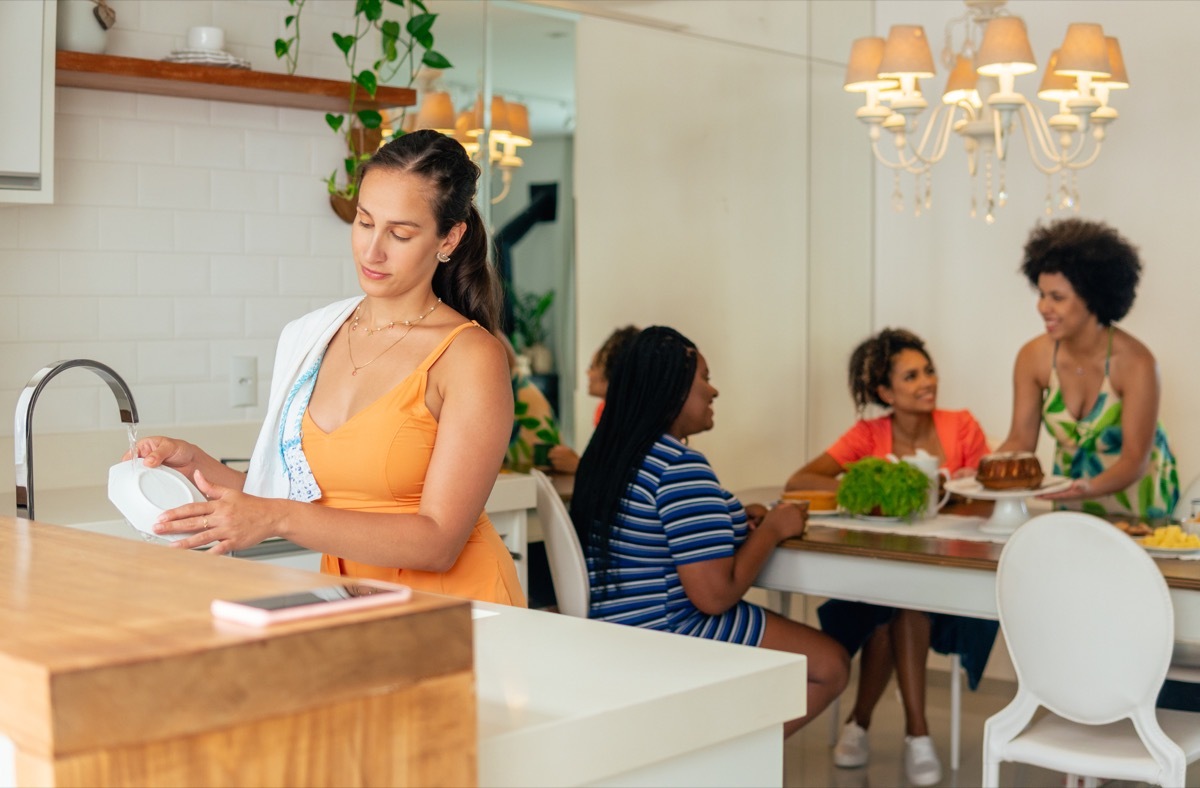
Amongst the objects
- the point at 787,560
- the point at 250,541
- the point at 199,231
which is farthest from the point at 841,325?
the point at 250,541

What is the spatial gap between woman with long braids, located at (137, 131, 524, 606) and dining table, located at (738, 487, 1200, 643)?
1421mm

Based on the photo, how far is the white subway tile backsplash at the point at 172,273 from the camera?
3293 millimetres

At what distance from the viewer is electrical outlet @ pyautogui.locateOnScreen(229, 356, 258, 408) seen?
3.45m

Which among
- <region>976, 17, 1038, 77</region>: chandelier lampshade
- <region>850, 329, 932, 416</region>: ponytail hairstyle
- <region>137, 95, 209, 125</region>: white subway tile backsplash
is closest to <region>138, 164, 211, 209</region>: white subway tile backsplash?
<region>137, 95, 209, 125</region>: white subway tile backsplash

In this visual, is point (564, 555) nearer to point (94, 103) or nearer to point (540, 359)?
point (540, 359)

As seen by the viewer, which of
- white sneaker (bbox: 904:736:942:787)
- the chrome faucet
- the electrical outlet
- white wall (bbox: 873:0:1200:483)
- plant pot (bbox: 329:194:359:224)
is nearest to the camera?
the chrome faucet

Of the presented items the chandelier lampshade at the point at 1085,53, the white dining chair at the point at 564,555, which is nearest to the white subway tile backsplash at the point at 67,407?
the white dining chair at the point at 564,555

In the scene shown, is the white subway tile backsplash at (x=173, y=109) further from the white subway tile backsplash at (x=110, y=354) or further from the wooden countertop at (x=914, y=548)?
the wooden countertop at (x=914, y=548)

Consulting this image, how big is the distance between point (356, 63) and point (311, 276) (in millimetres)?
574

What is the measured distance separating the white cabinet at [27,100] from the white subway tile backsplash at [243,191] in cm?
55

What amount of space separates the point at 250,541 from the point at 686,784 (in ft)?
1.82

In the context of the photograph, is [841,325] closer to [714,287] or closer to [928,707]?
[714,287]

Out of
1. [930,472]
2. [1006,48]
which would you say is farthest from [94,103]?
[1006,48]

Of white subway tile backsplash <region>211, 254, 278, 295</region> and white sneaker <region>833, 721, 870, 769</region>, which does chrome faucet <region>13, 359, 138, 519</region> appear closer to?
white subway tile backsplash <region>211, 254, 278, 295</region>
